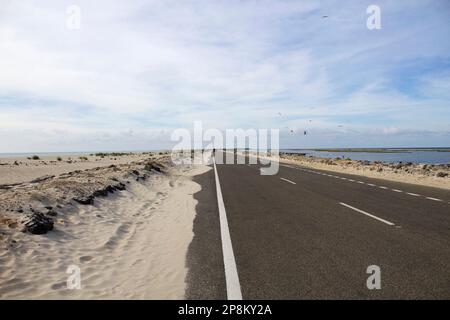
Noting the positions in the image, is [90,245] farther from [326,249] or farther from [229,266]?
[326,249]

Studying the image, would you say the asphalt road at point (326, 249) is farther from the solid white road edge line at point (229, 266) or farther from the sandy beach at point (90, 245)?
the sandy beach at point (90, 245)

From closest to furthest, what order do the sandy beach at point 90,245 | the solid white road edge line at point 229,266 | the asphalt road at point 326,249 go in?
the solid white road edge line at point 229,266, the asphalt road at point 326,249, the sandy beach at point 90,245

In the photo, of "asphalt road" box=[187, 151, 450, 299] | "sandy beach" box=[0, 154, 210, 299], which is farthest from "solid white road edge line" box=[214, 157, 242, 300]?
"sandy beach" box=[0, 154, 210, 299]

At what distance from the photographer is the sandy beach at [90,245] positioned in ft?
15.4

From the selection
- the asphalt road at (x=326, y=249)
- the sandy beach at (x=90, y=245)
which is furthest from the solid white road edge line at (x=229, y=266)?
the sandy beach at (x=90, y=245)

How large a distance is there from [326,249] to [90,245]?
14.3 ft

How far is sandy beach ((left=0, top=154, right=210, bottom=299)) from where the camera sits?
4691 mm

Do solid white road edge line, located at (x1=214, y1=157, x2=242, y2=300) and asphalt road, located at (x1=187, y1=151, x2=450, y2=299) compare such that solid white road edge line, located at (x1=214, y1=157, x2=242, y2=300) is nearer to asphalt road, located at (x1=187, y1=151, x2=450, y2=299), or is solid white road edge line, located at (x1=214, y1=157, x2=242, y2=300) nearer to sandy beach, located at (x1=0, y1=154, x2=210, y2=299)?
asphalt road, located at (x1=187, y1=151, x2=450, y2=299)

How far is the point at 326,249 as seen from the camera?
630 centimetres

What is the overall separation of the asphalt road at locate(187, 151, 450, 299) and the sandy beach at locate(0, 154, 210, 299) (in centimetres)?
48

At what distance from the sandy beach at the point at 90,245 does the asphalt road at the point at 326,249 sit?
18.9 inches
